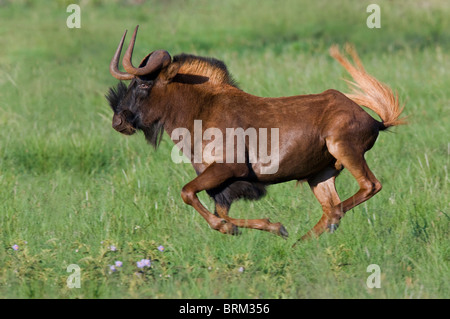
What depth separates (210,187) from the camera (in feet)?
18.4

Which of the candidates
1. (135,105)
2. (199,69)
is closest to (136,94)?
(135,105)

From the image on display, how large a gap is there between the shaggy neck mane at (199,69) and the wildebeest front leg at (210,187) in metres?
0.77

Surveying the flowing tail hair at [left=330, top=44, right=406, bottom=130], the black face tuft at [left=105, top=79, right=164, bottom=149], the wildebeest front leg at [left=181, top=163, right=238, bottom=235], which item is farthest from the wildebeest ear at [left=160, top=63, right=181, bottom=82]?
the flowing tail hair at [left=330, top=44, right=406, bottom=130]

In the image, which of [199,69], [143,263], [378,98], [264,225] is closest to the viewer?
[143,263]

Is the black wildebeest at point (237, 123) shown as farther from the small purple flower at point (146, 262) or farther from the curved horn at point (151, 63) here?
the small purple flower at point (146, 262)

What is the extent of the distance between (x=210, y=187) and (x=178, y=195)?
1.61 m

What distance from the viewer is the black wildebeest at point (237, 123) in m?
5.71

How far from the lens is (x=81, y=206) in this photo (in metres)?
6.79

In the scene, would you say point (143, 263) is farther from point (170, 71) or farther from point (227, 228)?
point (170, 71)

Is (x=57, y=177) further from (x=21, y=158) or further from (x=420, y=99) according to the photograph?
(x=420, y=99)

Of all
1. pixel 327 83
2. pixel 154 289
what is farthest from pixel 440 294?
pixel 327 83

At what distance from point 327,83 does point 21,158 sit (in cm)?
407

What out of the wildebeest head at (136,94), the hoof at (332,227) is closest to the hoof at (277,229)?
the hoof at (332,227)

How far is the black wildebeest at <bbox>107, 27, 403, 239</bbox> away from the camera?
5.71 metres
